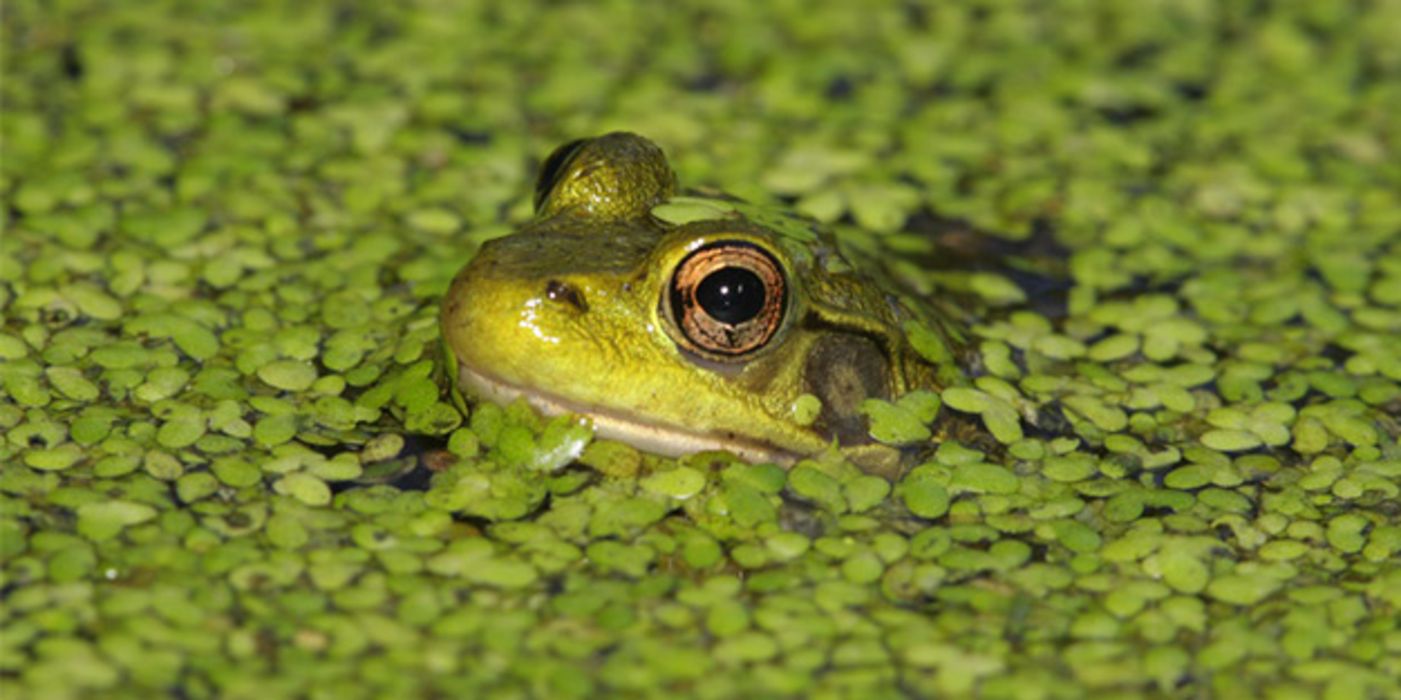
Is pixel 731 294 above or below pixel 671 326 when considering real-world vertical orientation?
above

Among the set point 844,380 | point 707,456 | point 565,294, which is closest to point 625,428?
point 707,456

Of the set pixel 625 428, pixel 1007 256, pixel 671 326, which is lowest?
pixel 625 428

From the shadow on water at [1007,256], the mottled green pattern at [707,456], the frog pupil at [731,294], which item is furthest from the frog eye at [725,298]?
the shadow on water at [1007,256]

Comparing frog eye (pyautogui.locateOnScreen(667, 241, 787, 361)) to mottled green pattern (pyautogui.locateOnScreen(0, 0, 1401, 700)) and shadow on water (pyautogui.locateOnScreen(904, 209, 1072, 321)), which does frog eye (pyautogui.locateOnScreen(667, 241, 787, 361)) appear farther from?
shadow on water (pyautogui.locateOnScreen(904, 209, 1072, 321))

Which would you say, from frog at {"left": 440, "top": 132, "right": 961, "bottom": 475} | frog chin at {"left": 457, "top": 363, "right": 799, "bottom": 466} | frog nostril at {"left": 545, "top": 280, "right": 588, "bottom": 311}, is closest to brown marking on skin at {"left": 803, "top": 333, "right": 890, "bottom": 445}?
frog at {"left": 440, "top": 132, "right": 961, "bottom": 475}

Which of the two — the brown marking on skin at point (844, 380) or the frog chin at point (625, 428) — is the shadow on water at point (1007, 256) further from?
the frog chin at point (625, 428)

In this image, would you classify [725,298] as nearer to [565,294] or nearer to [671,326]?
[671,326]
